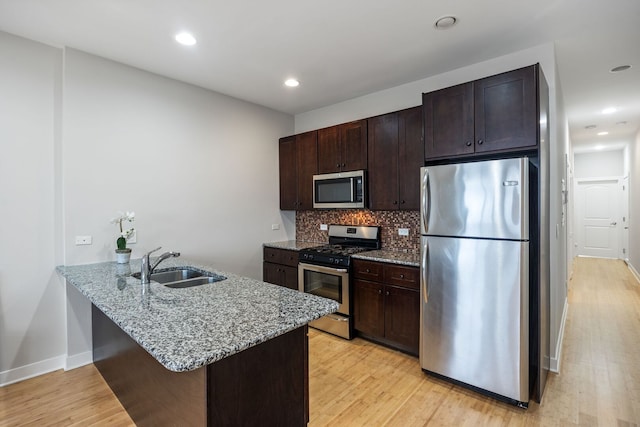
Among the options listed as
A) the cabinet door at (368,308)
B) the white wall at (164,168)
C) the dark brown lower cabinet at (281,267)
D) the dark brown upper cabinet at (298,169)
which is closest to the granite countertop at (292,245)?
the dark brown lower cabinet at (281,267)

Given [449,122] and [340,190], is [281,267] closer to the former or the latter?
[340,190]

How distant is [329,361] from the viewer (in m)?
2.90

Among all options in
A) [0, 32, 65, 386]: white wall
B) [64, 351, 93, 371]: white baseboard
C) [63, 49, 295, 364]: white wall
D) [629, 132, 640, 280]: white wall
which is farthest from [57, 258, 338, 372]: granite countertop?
[629, 132, 640, 280]: white wall

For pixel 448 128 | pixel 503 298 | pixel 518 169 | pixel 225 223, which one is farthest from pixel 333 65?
pixel 503 298

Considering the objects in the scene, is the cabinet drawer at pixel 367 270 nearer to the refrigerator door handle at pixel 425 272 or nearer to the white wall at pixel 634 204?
the refrigerator door handle at pixel 425 272

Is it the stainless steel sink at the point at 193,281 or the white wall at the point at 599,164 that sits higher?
the white wall at the point at 599,164

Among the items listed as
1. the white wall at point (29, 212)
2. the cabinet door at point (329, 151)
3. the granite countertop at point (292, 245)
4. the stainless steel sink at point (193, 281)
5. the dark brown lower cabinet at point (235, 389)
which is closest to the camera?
the dark brown lower cabinet at point (235, 389)

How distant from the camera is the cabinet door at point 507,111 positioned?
2.21 metres

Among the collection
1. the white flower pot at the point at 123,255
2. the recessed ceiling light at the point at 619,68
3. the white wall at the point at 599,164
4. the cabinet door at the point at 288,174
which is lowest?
the white flower pot at the point at 123,255

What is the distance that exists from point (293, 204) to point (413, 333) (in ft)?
7.32

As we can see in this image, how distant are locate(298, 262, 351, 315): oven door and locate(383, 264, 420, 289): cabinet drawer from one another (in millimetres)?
442

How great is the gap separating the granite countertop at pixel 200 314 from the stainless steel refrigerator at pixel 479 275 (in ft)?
3.95

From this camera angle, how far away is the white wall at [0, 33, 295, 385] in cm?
254

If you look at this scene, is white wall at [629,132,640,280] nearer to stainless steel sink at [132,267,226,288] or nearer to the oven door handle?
the oven door handle
